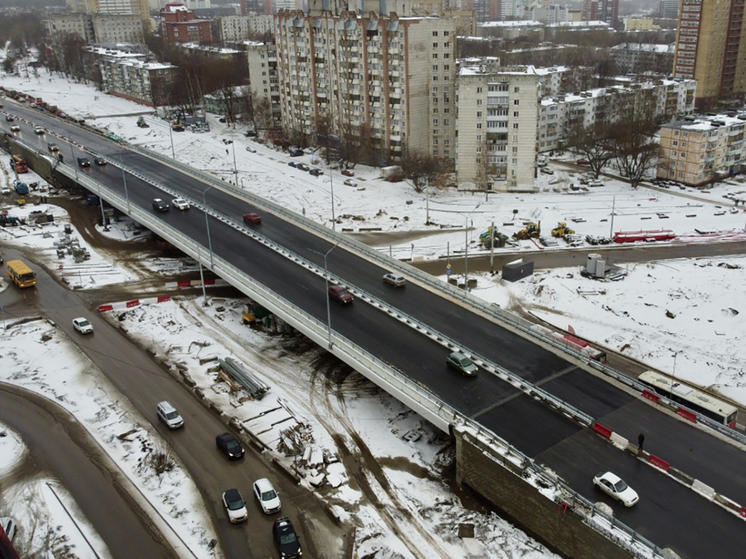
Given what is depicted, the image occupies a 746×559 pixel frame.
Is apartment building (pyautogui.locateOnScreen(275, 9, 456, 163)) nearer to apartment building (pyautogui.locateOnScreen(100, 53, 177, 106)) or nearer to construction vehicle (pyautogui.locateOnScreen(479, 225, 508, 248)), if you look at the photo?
construction vehicle (pyautogui.locateOnScreen(479, 225, 508, 248))

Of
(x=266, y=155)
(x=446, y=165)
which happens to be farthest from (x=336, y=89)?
(x=446, y=165)

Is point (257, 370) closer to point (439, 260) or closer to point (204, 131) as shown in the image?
point (439, 260)

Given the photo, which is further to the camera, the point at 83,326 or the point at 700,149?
the point at 700,149

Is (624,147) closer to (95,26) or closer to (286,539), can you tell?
(286,539)

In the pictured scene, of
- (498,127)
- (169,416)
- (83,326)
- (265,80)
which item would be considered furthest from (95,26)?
(169,416)

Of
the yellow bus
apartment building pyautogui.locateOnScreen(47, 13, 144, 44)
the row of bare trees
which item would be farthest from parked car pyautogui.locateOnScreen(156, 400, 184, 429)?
apartment building pyautogui.locateOnScreen(47, 13, 144, 44)
